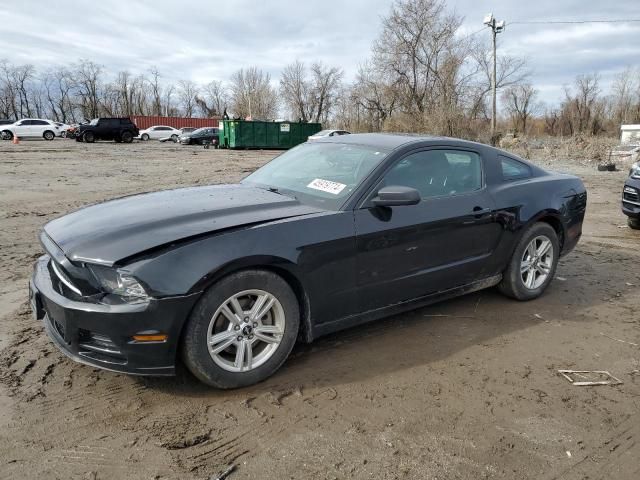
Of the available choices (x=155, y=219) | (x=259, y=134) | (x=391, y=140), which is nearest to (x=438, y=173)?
(x=391, y=140)

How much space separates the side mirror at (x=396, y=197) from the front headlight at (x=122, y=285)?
1.64 meters

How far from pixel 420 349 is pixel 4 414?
2.62 metres

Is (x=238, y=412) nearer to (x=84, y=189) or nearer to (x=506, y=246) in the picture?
(x=506, y=246)

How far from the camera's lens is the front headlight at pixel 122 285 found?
2.61 m

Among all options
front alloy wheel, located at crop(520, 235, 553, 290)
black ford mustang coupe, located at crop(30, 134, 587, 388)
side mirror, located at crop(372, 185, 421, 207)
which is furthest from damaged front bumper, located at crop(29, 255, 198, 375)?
front alloy wheel, located at crop(520, 235, 553, 290)

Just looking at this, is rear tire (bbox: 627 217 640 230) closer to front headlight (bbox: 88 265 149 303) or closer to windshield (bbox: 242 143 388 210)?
windshield (bbox: 242 143 388 210)

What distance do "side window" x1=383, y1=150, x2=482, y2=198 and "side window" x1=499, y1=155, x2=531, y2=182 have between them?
1.07ft

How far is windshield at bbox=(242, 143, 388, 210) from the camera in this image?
3516mm

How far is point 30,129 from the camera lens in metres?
35.4

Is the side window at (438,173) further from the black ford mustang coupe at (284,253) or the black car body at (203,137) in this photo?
the black car body at (203,137)

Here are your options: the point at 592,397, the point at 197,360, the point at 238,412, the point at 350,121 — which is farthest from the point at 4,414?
the point at 350,121

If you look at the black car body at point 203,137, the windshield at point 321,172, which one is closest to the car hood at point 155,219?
the windshield at point 321,172

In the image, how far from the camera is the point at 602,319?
425 cm

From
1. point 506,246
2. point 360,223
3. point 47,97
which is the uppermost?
point 47,97
